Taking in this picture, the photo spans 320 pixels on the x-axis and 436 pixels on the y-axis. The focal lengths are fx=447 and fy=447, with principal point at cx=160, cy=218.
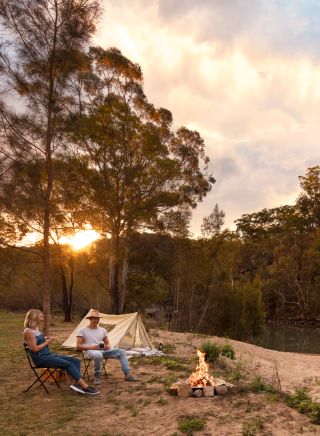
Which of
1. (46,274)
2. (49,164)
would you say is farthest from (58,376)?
(49,164)

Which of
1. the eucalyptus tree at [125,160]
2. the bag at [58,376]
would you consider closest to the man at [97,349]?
the bag at [58,376]

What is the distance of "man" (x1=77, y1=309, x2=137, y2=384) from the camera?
729 cm

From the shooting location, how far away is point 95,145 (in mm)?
18172

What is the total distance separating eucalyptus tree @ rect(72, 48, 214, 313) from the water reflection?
1033cm

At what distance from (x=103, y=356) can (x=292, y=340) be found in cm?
2381

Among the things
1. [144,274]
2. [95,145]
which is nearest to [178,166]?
[95,145]

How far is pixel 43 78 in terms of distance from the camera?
10477mm

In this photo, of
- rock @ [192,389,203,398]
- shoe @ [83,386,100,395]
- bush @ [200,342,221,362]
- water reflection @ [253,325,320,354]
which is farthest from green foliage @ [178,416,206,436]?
water reflection @ [253,325,320,354]

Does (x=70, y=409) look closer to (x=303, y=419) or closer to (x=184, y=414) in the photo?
(x=184, y=414)

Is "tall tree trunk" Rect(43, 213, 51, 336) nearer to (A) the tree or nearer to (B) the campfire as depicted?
(B) the campfire

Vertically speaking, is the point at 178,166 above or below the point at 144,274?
above

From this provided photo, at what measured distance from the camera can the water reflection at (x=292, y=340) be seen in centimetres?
2439

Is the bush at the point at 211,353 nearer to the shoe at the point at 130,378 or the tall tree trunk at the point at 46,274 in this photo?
the shoe at the point at 130,378

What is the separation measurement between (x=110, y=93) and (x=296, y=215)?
32.3m
